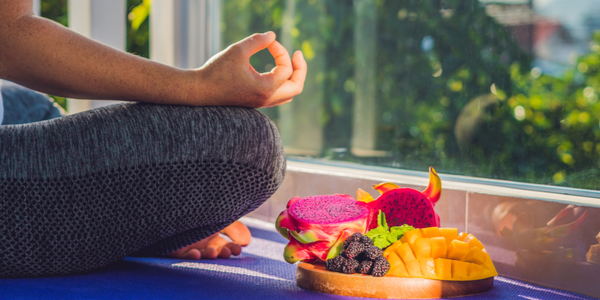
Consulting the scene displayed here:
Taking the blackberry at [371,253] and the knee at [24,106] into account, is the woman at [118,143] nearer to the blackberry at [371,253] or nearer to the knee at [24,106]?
the blackberry at [371,253]

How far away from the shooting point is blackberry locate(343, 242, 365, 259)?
756 millimetres

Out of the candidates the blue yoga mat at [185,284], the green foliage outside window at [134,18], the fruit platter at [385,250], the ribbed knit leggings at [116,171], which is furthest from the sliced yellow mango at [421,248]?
the green foliage outside window at [134,18]

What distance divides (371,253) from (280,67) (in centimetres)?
32

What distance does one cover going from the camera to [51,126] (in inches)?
29.5

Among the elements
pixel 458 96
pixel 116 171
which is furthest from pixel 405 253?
pixel 458 96

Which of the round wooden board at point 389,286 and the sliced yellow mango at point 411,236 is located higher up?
the sliced yellow mango at point 411,236

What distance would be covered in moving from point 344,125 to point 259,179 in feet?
3.17

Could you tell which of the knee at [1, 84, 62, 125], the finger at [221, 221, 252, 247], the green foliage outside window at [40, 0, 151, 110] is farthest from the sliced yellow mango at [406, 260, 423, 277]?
the green foliage outside window at [40, 0, 151, 110]

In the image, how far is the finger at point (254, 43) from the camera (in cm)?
75

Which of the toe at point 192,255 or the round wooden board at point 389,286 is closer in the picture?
the round wooden board at point 389,286

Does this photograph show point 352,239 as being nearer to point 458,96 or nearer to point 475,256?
point 475,256

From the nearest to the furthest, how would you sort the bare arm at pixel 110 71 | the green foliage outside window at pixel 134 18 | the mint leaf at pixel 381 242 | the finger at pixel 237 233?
the bare arm at pixel 110 71 → the mint leaf at pixel 381 242 → the finger at pixel 237 233 → the green foliage outside window at pixel 134 18

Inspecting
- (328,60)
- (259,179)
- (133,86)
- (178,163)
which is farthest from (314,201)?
(328,60)

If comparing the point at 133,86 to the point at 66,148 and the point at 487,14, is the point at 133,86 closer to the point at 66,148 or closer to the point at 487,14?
the point at 66,148
